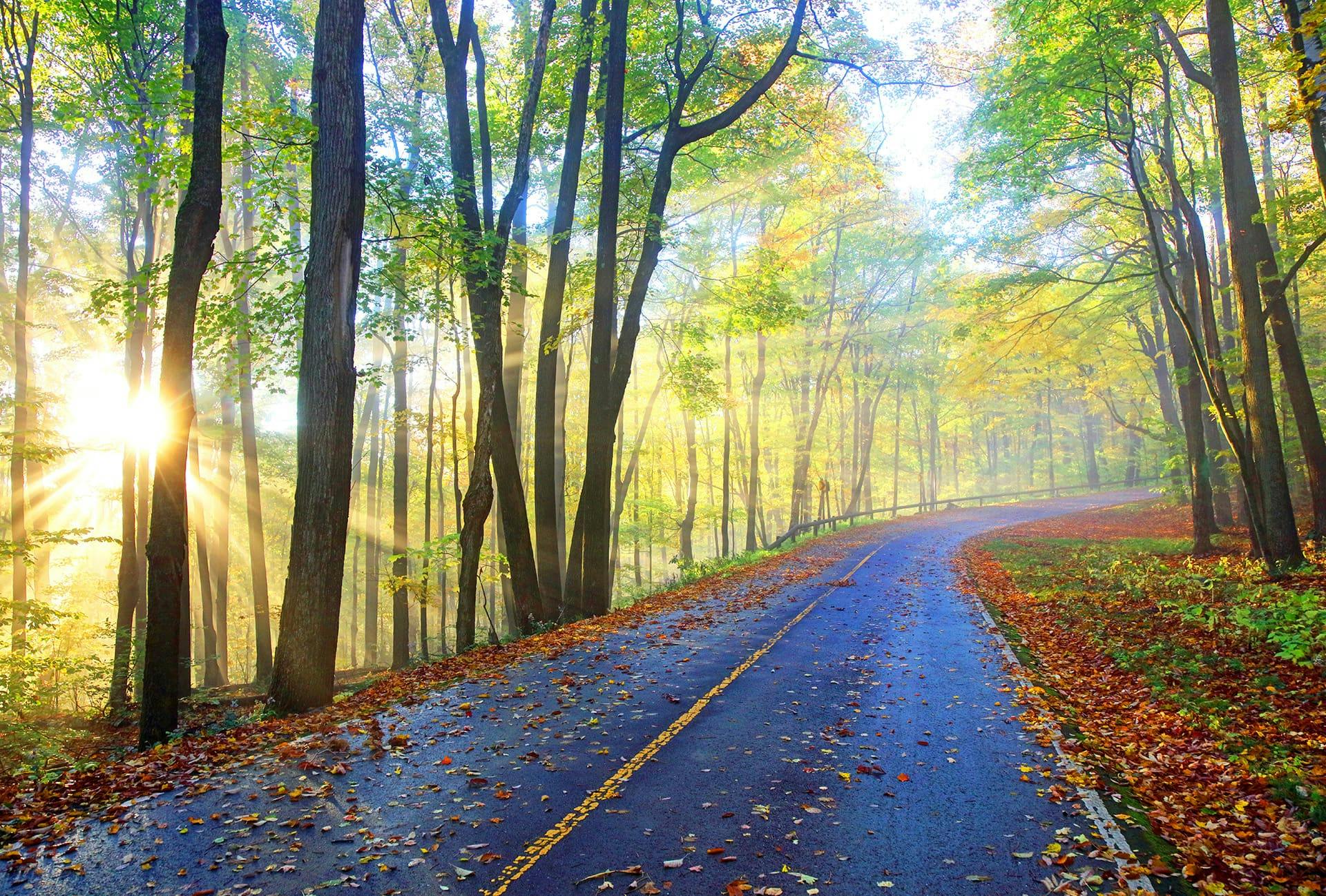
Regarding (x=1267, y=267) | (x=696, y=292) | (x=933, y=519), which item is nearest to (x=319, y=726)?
(x=1267, y=267)

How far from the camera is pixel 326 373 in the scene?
8.15 m

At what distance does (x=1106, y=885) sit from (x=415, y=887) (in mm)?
3786

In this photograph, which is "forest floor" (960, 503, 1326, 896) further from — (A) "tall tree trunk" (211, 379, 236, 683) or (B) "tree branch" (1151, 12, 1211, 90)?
(A) "tall tree trunk" (211, 379, 236, 683)

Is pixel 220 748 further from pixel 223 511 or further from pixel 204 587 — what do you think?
pixel 223 511

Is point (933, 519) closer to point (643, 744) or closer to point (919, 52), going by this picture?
point (919, 52)

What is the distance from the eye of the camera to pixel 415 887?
3.95 m

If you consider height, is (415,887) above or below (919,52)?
below

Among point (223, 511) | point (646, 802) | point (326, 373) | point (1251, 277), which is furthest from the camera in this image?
point (223, 511)

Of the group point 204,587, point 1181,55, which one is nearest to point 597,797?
point 1181,55

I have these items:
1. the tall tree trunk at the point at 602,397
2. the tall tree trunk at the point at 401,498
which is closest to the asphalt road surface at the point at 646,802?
the tall tree trunk at the point at 602,397

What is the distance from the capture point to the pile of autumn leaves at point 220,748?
4.85 meters

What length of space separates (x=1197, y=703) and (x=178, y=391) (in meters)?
10.8

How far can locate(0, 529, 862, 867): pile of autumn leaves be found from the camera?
4.85 metres

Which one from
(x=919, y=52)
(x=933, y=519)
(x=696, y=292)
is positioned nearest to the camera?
(x=919, y=52)
